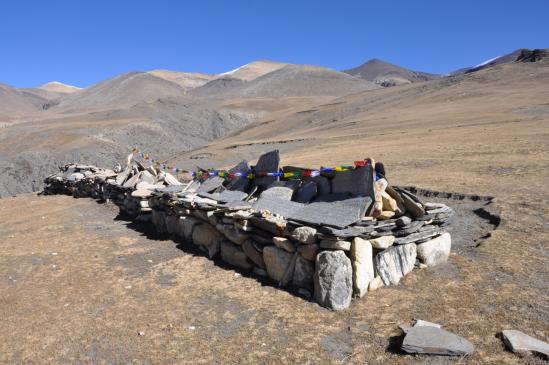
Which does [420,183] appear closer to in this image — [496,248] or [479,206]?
[479,206]

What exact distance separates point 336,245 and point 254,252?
1919mm

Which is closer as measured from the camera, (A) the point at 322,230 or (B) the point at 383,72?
(A) the point at 322,230

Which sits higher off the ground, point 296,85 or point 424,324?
point 296,85

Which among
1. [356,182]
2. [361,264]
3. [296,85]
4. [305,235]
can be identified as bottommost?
[361,264]

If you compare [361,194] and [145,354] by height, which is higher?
[361,194]

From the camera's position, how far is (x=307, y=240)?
671 cm

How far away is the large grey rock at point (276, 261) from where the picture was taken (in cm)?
721

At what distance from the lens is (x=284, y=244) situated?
23.3ft

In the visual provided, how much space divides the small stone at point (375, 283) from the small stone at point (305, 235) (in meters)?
1.12

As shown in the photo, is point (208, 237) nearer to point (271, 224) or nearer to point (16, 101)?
point (271, 224)

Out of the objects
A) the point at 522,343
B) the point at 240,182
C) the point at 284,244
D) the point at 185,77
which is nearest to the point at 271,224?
the point at 284,244

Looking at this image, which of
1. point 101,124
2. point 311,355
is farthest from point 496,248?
point 101,124

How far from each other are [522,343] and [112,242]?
886cm

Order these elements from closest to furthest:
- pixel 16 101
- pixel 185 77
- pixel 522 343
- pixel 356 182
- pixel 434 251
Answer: pixel 522 343 → pixel 434 251 → pixel 356 182 → pixel 16 101 → pixel 185 77
